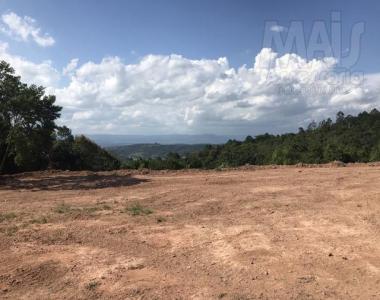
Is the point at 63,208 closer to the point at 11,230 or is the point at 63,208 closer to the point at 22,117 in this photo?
the point at 11,230

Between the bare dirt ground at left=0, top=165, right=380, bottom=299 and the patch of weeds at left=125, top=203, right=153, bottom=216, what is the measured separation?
26mm

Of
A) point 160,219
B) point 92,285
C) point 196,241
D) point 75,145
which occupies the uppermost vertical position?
point 75,145

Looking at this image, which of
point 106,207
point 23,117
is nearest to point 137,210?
point 106,207

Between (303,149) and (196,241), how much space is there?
1099 inches

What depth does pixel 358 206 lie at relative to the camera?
393 inches

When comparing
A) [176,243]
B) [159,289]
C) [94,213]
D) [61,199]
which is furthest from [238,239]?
[61,199]

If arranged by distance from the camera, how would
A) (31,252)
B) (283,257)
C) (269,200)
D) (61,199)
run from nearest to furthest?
(283,257) → (31,252) → (269,200) → (61,199)

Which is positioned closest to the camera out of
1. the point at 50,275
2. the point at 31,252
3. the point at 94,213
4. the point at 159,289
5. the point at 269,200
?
the point at 159,289

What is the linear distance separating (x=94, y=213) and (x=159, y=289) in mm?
4740

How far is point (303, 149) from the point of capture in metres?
33.8

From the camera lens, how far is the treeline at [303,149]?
28.4 m

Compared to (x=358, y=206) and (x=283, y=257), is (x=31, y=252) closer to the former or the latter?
(x=283, y=257)

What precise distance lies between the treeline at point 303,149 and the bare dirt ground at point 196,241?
1033 centimetres

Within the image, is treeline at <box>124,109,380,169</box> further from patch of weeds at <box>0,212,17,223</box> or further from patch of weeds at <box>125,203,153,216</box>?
patch of weeds at <box>0,212,17,223</box>
